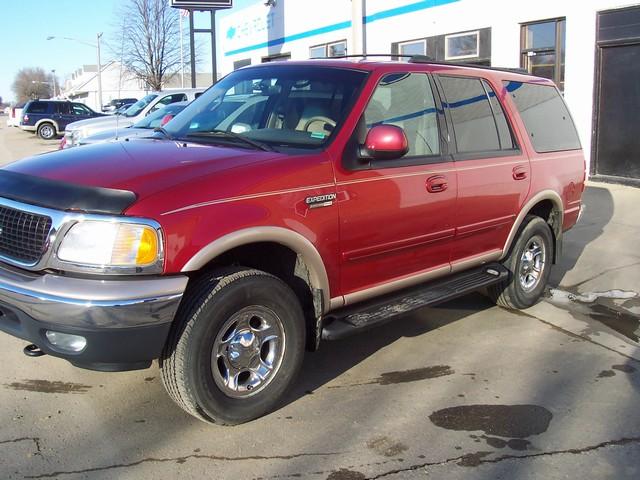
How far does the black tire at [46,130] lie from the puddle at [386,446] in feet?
104

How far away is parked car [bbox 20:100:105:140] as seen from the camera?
31.8 meters

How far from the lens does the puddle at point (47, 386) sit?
400 centimetres

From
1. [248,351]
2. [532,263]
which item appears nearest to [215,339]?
[248,351]

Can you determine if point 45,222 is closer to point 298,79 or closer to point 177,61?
point 298,79

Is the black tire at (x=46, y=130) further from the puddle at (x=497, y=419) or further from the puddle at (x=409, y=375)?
the puddle at (x=497, y=419)

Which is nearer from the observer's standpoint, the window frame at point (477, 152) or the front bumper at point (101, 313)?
the front bumper at point (101, 313)

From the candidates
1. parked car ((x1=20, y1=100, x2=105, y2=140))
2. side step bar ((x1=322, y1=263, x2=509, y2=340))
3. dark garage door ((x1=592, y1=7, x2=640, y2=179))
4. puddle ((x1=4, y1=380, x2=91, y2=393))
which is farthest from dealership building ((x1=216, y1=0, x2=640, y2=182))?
parked car ((x1=20, y1=100, x2=105, y2=140))

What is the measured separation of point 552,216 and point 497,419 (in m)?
2.79

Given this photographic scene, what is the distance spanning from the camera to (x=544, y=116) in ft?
19.0

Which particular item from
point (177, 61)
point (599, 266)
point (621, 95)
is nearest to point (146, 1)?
point (177, 61)

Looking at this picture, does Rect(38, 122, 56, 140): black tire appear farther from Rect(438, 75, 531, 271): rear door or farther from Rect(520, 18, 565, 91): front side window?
Rect(438, 75, 531, 271): rear door

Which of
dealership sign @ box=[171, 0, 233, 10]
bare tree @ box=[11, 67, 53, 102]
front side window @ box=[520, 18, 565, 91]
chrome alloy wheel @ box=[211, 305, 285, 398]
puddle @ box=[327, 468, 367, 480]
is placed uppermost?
bare tree @ box=[11, 67, 53, 102]

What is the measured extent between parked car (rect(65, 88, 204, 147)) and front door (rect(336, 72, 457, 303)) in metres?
9.90

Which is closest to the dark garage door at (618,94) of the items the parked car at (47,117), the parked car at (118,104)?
the parked car at (118,104)
